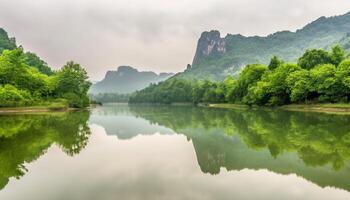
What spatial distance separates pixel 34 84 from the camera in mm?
80062

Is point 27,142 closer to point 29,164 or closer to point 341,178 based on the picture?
point 29,164

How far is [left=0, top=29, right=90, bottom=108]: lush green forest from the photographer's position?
68.2 meters

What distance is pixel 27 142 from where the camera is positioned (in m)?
23.5

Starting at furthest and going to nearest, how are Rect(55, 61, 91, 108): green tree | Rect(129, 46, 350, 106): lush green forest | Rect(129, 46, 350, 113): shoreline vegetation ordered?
Rect(55, 61, 91, 108): green tree, Rect(129, 46, 350, 106): lush green forest, Rect(129, 46, 350, 113): shoreline vegetation

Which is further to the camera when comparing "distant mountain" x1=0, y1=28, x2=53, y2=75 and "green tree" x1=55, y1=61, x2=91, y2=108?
"distant mountain" x1=0, y1=28, x2=53, y2=75

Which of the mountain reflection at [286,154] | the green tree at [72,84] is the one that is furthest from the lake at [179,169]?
the green tree at [72,84]

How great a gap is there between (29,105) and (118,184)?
218ft

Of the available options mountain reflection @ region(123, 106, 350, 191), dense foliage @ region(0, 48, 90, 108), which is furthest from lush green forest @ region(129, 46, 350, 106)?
dense foliage @ region(0, 48, 90, 108)

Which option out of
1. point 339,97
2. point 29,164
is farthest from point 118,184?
point 339,97

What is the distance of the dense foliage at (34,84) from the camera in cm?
6800

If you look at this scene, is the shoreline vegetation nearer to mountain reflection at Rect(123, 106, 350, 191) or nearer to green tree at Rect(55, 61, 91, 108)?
mountain reflection at Rect(123, 106, 350, 191)

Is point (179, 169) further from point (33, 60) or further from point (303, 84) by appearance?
point (33, 60)

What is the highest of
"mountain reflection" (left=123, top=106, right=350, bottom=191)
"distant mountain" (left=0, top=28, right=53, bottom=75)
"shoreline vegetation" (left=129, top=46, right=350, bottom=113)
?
"distant mountain" (left=0, top=28, right=53, bottom=75)

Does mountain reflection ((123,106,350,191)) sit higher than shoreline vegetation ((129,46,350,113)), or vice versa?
shoreline vegetation ((129,46,350,113))
